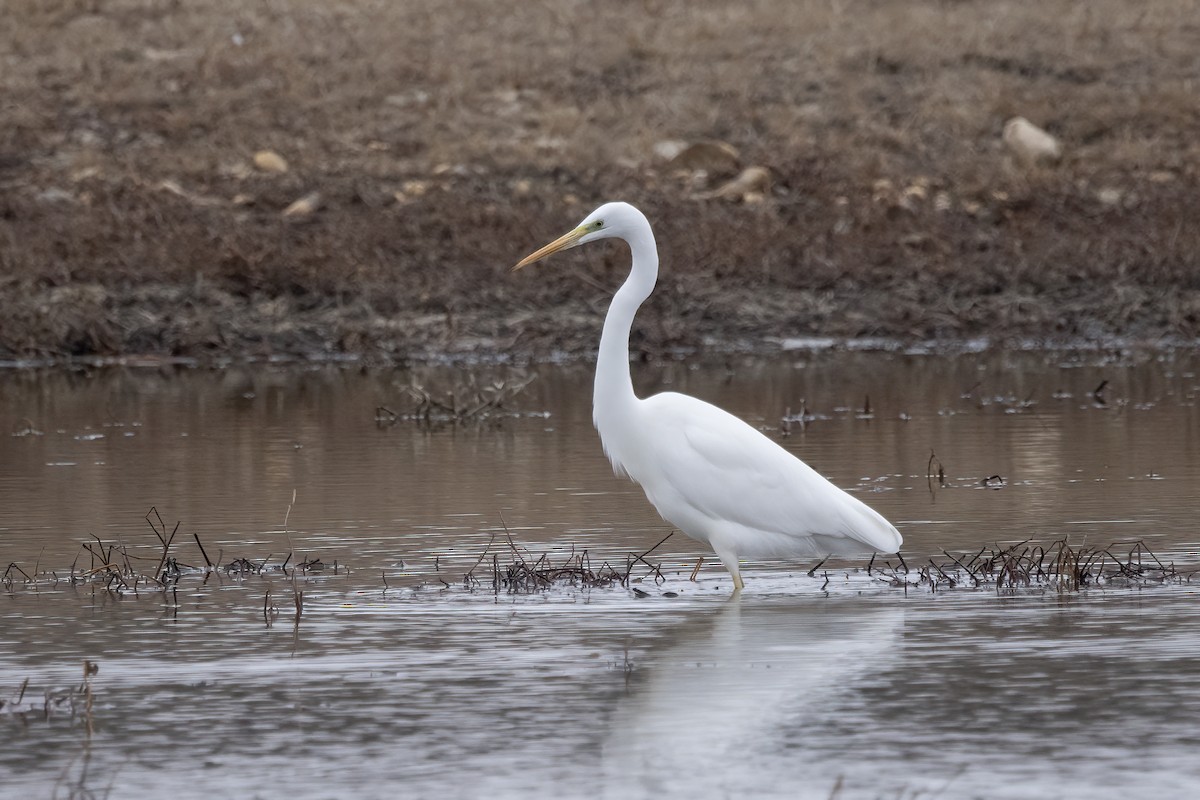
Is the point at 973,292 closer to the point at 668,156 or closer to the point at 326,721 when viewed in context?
the point at 668,156

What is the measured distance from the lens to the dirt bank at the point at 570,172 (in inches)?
750

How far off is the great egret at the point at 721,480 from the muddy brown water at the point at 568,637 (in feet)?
0.68

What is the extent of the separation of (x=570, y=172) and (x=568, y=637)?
59.7 feet

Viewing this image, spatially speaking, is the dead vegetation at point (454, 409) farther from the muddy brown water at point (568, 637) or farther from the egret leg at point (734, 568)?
the egret leg at point (734, 568)

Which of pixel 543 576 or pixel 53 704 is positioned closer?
pixel 53 704

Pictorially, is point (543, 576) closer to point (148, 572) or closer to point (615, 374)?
point (615, 374)

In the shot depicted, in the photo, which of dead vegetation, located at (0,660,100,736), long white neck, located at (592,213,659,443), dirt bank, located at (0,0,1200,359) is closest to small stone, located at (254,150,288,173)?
dirt bank, located at (0,0,1200,359)

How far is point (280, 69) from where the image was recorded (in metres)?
28.9

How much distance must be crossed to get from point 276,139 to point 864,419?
48.5 ft

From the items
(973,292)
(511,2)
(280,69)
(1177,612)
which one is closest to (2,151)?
(280,69)

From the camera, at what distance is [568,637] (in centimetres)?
662

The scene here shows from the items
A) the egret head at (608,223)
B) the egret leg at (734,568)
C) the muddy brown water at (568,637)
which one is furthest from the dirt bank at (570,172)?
the egret leg at (734,568)

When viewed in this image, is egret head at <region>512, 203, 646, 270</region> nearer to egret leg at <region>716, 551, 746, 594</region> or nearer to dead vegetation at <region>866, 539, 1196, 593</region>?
egret leg at <region>716, 551, 746, 594</region>

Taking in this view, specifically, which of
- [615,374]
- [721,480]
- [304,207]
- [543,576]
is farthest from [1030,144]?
[543,576]
